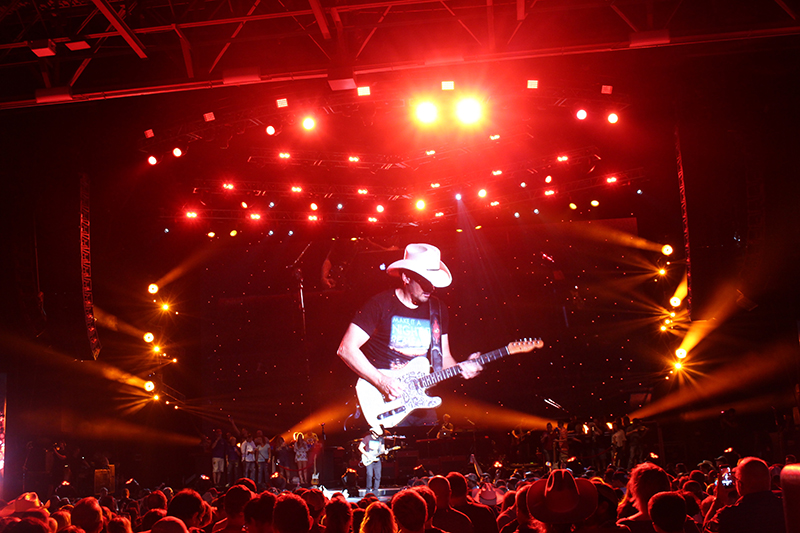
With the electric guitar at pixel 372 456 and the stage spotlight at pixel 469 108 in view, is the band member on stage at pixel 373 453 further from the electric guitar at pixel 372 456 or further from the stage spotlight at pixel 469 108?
the stage spotlight at pixel 469 108

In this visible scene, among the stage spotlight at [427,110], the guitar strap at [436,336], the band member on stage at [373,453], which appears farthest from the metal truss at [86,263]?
the guitar strap at [436,336]

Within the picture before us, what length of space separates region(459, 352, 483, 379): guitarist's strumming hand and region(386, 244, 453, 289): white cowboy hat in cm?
181

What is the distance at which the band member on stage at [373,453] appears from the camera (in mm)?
13367

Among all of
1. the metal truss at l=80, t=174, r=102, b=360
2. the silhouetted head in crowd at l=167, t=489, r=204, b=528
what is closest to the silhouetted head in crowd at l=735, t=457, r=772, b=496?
the silhouetted head in crowd at l=167, t=489, r=204, b=528

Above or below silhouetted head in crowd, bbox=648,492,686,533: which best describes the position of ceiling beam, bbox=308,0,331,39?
above

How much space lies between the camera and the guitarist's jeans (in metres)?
13.3

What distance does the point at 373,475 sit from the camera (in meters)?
13.4

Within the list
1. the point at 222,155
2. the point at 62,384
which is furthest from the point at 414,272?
the point at 62,384

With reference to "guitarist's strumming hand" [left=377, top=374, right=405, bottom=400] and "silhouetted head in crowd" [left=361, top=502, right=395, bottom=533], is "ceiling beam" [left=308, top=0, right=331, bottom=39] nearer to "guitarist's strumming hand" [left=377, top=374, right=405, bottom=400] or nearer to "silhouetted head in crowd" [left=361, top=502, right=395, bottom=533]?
"silhouetted head in crowd" [left=361, top=502, right=395, bottom=533]

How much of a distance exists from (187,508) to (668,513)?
2578 mm

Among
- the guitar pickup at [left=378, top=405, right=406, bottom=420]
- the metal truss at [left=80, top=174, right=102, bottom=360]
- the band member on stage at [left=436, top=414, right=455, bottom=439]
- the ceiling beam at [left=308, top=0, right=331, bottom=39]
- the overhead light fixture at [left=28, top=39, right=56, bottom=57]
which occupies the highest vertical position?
the ceiling beam at [left=308, top=0, right=331, bottom=39]

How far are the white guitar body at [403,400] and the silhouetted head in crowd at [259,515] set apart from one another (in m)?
10.5

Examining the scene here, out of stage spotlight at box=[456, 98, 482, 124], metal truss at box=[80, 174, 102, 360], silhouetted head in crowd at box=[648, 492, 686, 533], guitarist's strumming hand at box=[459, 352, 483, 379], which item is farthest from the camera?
guitarist's strumming hand at box=[459, 352, 483, 379]

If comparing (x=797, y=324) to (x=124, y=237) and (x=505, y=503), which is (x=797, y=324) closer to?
(x=505, y=503)
